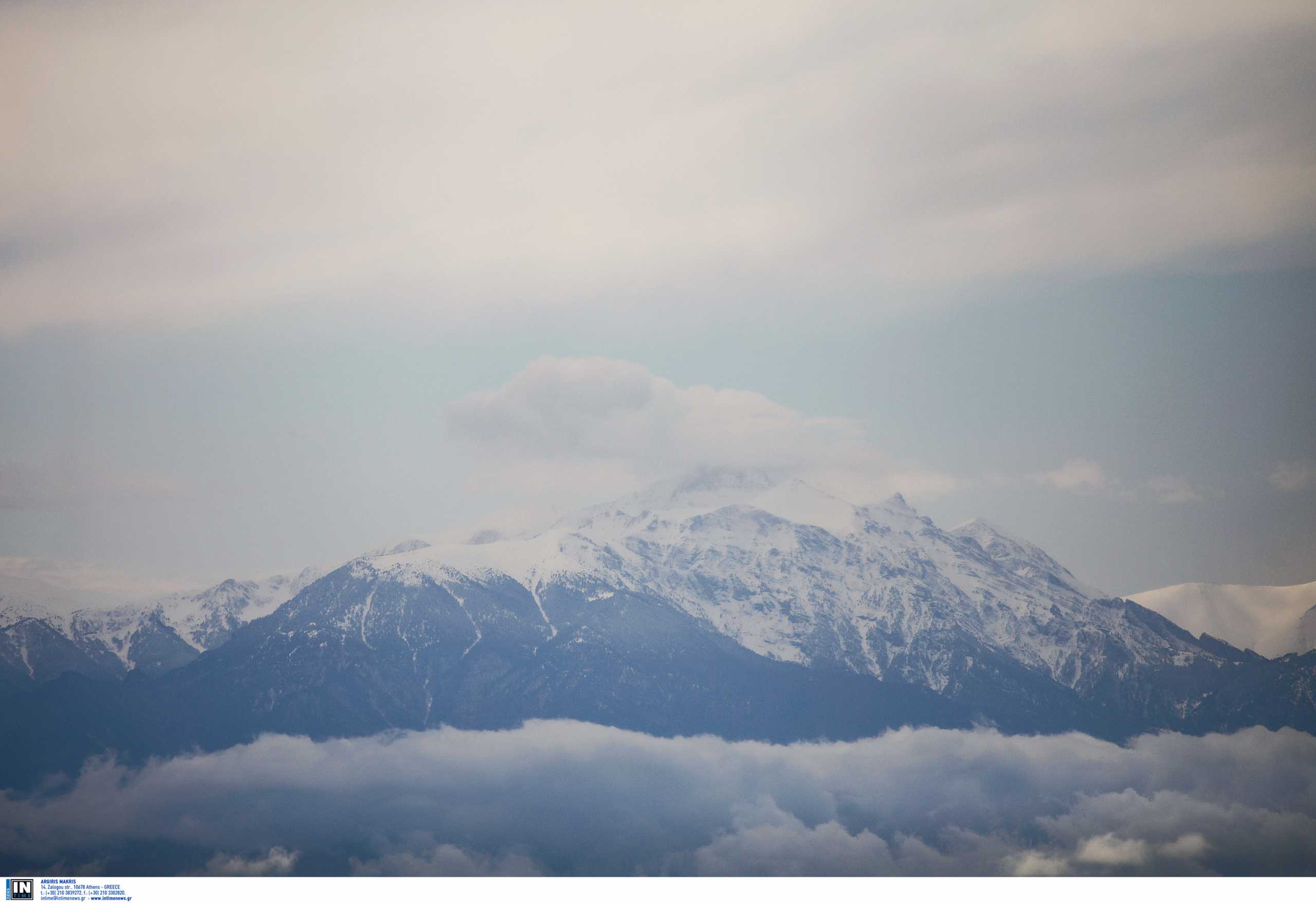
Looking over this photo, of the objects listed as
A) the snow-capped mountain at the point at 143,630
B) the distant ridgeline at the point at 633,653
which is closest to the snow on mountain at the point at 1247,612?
the distant ridgeline at the point at 633,653

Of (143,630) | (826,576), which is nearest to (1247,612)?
(826,576)

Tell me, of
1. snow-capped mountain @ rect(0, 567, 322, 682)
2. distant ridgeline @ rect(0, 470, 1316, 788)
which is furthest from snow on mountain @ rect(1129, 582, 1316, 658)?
snow-capped mountain @ rect(0, 567, 322, 682)

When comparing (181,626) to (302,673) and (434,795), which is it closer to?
(302,673)

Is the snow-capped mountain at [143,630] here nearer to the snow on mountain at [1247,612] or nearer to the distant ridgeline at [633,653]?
the distant ridgeline at [633,653]

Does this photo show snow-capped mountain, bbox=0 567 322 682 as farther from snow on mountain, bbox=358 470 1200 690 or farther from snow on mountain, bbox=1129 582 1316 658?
snow on mountain, bbox=1129 582 1316 658

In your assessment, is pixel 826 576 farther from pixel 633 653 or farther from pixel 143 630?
pixel 143 630
